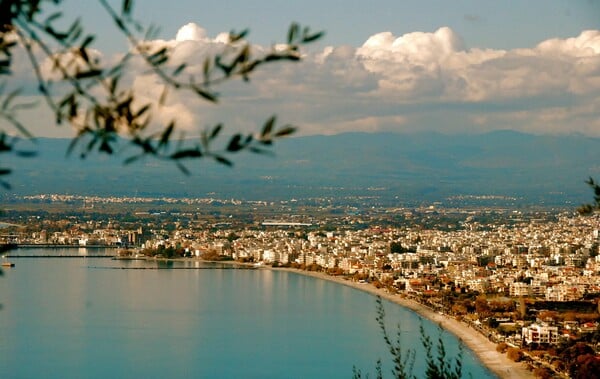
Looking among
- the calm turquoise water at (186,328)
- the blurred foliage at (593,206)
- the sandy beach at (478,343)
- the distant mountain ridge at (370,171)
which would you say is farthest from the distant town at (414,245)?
the distant mountain ridge at (370,171)

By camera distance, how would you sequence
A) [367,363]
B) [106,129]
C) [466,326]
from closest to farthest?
1. [106,129]
2. [367,363]
3. [466,326]

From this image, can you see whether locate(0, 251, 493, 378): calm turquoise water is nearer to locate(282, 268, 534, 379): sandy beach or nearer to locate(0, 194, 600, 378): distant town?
locate(282, 268, 534, 379): sandy beach

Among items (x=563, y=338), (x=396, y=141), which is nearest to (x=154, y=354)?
(x=563, y=338)

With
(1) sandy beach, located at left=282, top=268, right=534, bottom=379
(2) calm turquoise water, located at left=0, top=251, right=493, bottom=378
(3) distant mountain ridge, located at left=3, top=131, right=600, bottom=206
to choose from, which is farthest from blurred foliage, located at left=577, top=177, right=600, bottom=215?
(3) distant mountain ridge, located at left=3, top=131, right=600, bottom=206

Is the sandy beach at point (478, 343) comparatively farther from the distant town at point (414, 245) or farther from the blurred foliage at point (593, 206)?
the blurred foliage at point (593, 206)

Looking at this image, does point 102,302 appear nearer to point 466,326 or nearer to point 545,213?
point 466,326

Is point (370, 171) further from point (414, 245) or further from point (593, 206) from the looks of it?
point (593, 206)
